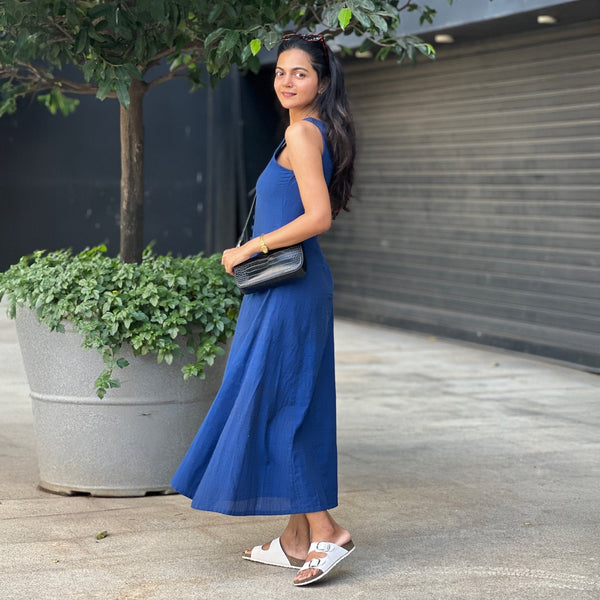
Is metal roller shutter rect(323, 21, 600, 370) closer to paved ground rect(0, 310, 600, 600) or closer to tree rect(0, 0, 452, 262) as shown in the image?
paved ground rect(0, 310, 600, 600)

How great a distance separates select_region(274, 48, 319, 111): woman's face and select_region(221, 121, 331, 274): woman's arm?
0.38 ft

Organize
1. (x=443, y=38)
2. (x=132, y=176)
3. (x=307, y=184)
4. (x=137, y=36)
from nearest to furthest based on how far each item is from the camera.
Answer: (x=307, y=184)
(x=137, y=36)
(x=132, y=176)
(x=443, y=38)

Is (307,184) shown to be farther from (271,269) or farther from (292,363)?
(292,363)

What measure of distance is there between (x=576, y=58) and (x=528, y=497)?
5.21 metres

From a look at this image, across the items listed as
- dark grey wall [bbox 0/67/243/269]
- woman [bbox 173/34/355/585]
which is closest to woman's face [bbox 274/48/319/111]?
woman [bbox 173/34/355/585]

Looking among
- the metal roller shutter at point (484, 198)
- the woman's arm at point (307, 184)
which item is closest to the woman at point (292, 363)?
the woman's arm at point (307, 184)

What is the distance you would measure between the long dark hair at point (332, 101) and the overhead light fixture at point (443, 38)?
249 inches

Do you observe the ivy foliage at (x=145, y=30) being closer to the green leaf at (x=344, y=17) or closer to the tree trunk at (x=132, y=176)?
the green leaf at (x=344, y=17)

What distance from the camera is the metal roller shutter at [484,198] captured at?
927cm

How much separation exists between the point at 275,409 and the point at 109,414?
4.30 feet

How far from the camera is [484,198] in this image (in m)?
10.5

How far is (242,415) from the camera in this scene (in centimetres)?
381

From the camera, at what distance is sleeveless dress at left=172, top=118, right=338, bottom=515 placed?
3.79m

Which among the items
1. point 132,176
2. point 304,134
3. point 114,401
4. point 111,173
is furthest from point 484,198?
point 304,134
